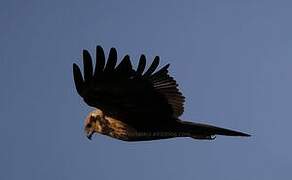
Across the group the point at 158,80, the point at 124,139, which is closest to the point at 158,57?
the point at 158,80

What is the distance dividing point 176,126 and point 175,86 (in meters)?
0.87

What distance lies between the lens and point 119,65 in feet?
33.3

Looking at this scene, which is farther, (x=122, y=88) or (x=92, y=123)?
(x=92, y=123)

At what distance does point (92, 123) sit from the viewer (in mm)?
11266

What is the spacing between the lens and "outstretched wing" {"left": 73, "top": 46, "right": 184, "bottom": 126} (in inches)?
403

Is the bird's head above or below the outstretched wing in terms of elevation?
below

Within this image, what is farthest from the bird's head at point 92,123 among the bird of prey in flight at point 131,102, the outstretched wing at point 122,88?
the outstretched wing at point 122,88

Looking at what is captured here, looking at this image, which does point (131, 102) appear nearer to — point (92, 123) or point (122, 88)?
point (122, 88)

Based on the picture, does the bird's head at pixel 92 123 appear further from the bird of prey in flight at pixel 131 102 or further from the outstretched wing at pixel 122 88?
the outstretched wing at pixel 122 88

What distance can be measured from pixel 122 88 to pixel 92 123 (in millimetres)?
1016

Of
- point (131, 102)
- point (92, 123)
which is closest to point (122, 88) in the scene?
point (131, 102)

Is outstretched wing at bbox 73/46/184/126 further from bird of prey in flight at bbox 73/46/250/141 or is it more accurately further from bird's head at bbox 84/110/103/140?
bird's head at bbox 84/110/103/140

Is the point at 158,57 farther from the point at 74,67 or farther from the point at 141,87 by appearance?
the point at 74,67

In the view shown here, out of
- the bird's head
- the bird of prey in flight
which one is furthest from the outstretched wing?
the bird's head
